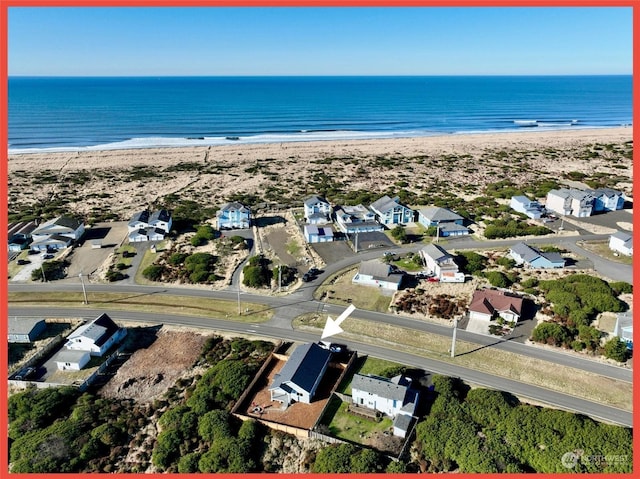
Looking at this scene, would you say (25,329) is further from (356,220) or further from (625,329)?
(625,329)

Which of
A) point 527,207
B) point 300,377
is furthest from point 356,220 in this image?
point 300,377

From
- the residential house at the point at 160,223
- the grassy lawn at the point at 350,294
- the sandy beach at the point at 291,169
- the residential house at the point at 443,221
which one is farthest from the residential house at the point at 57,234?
the residential house at the point at 443,221

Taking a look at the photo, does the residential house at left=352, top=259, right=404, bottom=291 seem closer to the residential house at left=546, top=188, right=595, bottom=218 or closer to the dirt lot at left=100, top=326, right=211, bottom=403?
the dirt lot at left=100, top=326, right=211, bottom=403

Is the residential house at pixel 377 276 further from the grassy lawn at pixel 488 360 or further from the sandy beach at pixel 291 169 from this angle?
the sandy beach at pixel 291 169

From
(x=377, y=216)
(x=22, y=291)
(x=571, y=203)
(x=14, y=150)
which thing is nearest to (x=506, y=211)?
(x=571, y=203)

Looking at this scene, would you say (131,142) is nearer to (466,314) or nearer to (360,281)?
(360,281)
